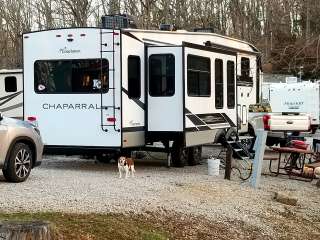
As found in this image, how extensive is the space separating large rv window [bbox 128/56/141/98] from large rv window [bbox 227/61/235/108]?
3.32 m

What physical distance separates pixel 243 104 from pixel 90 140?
6306mm

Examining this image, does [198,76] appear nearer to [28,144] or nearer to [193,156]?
[193,156]

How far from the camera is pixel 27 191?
9664mm

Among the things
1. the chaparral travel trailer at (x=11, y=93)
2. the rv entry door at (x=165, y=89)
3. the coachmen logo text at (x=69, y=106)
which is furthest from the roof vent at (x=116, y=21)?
the chaparral travel trailer at (x=11, y=93)

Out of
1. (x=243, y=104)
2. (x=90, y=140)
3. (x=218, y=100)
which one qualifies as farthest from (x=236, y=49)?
(x=90, y=140)

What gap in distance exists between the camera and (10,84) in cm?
2273

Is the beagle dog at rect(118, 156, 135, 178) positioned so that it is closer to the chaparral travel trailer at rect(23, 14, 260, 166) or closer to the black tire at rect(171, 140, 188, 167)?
the chaparral travel trailer at rect(23, 14, 260, 166)

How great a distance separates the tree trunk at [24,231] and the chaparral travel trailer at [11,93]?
17064 mm

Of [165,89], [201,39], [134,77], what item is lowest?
[165,89]

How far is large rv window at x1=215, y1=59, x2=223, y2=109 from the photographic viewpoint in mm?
15312

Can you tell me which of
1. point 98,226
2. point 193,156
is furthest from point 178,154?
point 98,226

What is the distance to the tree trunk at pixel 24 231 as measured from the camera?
5.60 meters

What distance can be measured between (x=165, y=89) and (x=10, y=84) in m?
10.7

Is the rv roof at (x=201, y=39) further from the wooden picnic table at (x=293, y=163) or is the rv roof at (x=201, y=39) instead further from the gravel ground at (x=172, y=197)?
the wooden picnic table at (x=293, y=163)
